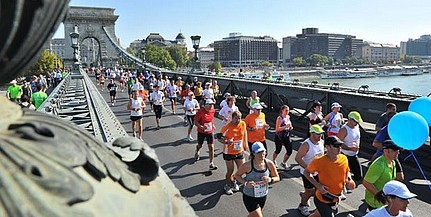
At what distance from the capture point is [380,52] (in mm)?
184500

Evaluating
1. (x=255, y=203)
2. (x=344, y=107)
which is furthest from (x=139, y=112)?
(x=255, y=203)

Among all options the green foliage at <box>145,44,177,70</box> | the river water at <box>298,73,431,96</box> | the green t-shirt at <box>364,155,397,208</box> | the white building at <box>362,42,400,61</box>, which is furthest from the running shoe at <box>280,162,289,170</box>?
the white building at <box>362,42,400,61</box>

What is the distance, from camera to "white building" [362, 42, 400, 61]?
17688cm

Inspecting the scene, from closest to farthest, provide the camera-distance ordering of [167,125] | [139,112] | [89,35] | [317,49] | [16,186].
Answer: [16,186] → [139,112] → [167,125] → [89,35] → [317,49]

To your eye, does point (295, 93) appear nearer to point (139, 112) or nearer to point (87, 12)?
point (139, 112)

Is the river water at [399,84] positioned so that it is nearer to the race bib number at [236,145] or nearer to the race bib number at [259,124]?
the race bib number at [259,124]

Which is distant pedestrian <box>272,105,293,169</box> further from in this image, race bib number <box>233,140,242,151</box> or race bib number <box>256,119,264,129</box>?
race bib number <box>233,140,242,151</box>

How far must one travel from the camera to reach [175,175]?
932cm

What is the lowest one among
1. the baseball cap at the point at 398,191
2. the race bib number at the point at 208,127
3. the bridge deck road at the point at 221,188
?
the bridge deck road at the point at 221,188

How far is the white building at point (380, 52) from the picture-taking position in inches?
6964

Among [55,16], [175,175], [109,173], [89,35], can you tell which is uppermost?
[89,35]

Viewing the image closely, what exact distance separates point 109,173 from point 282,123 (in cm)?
877

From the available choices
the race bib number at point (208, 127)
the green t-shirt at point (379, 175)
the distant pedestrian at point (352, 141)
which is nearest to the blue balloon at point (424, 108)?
the distant pedestrian at point (352, 141)

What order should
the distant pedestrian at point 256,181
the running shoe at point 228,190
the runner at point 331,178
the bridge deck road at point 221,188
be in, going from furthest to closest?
1. the running shoe at point 228,190
2. the bridge deck road at point 221,188
3. the distant pedestrian at point 256,181
4. the runner at point 331,178
